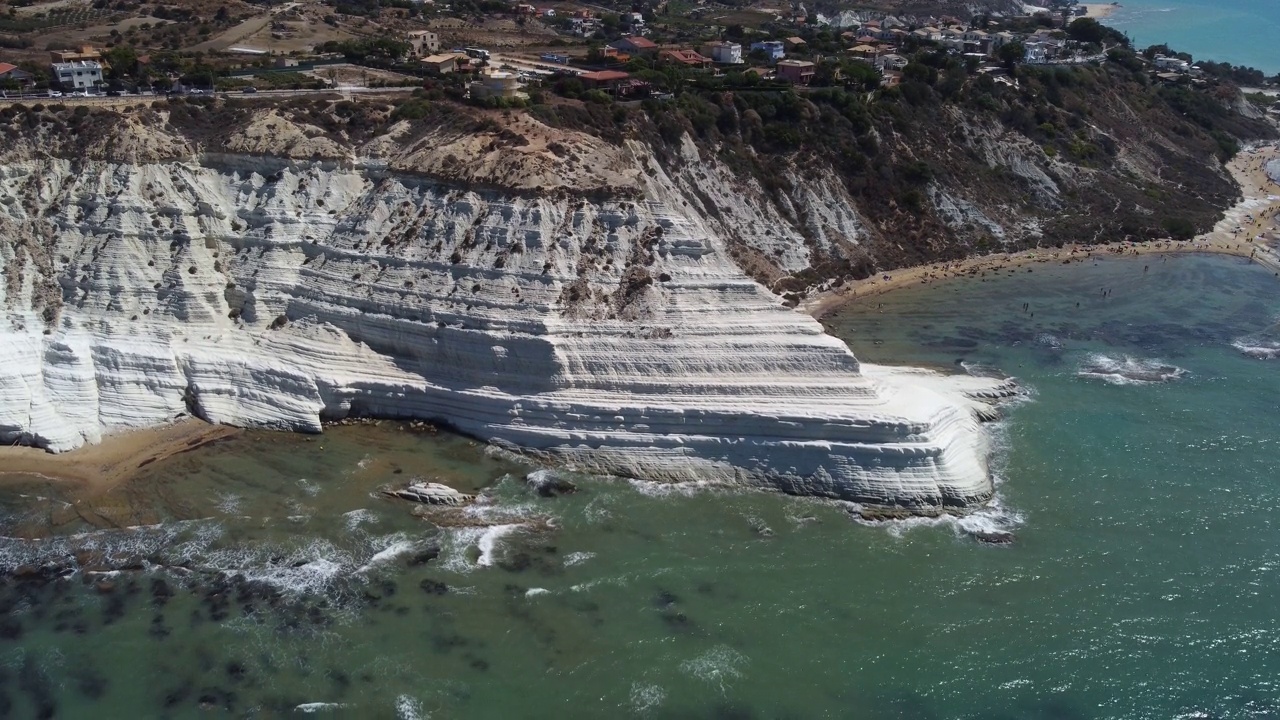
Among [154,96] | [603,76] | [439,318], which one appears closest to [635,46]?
[603,76]

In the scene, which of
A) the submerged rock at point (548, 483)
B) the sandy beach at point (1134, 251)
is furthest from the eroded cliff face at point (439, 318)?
the sandy beach at point (1134, 251)

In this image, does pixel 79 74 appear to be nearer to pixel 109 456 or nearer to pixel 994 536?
pixel 109 456

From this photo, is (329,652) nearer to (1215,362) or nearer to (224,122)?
(224,122)

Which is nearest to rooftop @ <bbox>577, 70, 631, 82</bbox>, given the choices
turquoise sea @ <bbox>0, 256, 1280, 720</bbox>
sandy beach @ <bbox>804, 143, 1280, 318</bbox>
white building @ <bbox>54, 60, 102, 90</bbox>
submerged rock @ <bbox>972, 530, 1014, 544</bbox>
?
sandy beach @ <bbox>804, 143, 1280, 318</bbox>

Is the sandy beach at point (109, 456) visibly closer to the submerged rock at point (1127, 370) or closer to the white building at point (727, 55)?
the submerged rock at point (1127, 370)

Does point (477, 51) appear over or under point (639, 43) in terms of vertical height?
under
